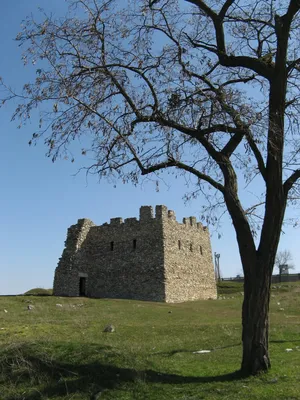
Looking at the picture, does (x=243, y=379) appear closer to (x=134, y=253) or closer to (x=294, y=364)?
(x=294, y=364)

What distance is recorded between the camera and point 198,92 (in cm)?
796

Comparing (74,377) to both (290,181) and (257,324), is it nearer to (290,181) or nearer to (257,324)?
(257,324)

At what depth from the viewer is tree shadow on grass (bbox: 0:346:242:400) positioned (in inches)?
252

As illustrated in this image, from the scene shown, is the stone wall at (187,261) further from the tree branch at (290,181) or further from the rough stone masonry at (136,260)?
the tree branch at (290,181)

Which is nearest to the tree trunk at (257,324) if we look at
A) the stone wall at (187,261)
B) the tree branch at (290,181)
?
the tree branch at (290,181)

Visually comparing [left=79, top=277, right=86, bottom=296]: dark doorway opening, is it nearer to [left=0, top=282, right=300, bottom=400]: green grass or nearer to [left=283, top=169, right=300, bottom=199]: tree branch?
[left=0, top=282, right=300, bottom=400]: green grass

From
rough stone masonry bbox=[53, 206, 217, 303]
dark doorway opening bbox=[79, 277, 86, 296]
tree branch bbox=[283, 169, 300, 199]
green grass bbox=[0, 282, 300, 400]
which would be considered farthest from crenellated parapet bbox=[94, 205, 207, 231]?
tree branch bbox=[283, 169, 300, 199]

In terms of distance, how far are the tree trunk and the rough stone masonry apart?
22053 mm

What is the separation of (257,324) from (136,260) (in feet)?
79.1

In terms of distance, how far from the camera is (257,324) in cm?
707

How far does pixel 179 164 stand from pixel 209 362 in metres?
3.97

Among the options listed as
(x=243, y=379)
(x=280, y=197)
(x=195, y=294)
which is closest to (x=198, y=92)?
(x=280, y=197)

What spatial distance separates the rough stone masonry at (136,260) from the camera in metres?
30.0

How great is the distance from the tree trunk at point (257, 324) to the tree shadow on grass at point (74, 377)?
332 millimetres
